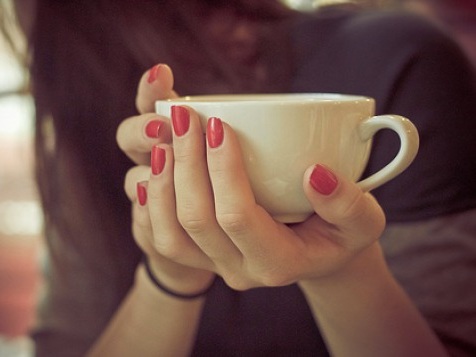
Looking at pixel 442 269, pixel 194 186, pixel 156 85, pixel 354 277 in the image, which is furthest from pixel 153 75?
pixel 442 269

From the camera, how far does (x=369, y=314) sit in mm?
458

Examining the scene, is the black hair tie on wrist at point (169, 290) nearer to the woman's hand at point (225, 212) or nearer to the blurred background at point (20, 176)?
the woman's hand at point (225, 212)

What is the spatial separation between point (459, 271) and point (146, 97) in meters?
0.32

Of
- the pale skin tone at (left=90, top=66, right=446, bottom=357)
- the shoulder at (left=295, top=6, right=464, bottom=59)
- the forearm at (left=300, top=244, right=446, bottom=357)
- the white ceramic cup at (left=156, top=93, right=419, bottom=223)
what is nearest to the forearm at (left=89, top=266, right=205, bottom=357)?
the pale skin tone at (left=90, top=66, right=446, bottom=357)

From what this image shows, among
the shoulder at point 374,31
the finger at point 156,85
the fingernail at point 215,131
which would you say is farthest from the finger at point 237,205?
the shoulder at point 374,31

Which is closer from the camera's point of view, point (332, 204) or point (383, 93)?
point (332, 204)

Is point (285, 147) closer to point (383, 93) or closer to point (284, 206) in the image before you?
point (284, 206)

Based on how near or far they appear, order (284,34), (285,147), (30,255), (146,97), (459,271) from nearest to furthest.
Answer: (285,147), (146,97), (459,271), (284,34), (30,255)

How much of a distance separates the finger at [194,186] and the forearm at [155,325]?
18cm

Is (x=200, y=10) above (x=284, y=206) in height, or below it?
above

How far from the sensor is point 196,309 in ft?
1.77

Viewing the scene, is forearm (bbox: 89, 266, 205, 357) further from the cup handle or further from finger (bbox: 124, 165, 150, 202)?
the cup handle

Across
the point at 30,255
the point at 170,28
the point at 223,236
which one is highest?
the point at 170,28

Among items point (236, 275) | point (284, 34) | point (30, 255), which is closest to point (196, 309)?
point (236, 275)
